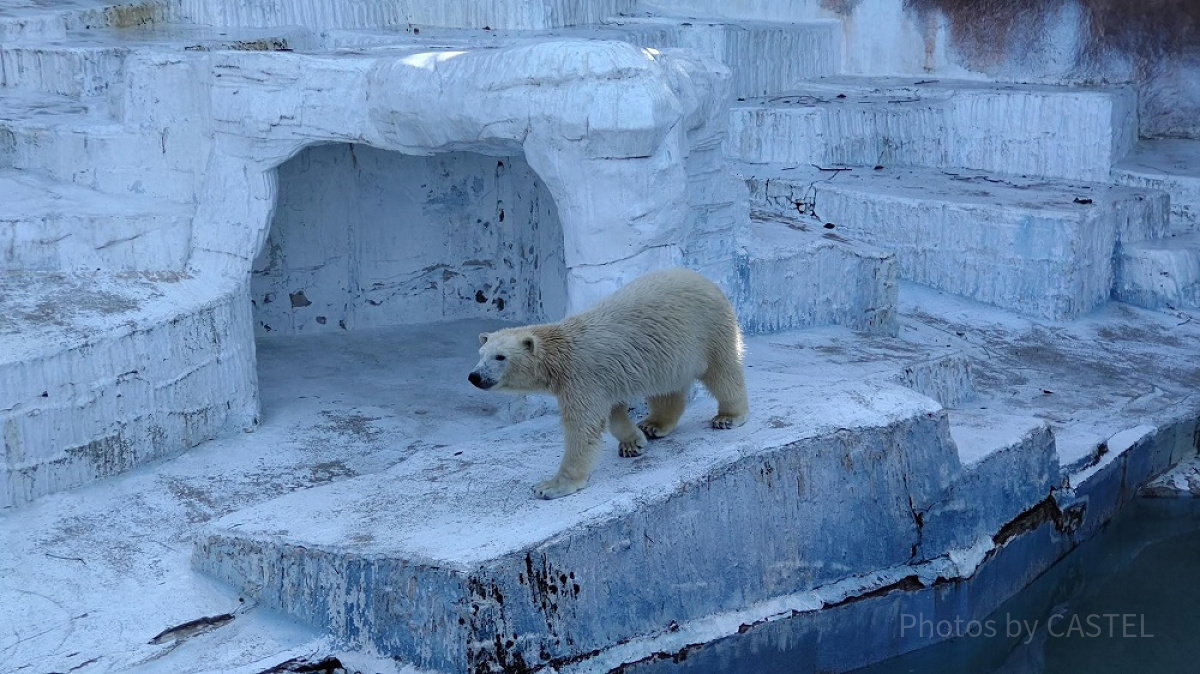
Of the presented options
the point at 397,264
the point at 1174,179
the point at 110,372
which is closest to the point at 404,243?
the point at 397,264

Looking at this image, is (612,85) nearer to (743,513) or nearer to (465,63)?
(465,63)

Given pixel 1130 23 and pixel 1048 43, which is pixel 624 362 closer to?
pixel 1048 43

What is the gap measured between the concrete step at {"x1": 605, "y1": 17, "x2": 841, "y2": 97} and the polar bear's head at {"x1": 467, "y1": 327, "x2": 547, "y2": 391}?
6.14 metres

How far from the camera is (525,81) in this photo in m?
6.12

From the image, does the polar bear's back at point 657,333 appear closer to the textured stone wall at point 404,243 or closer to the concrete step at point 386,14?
the textured stone wall at point 404,243

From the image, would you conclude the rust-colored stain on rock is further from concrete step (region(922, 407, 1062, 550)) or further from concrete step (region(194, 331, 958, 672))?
concrete step (region(194, 331, 958, 672))

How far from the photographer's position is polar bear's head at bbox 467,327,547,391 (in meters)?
4.76

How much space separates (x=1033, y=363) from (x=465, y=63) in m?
4.46

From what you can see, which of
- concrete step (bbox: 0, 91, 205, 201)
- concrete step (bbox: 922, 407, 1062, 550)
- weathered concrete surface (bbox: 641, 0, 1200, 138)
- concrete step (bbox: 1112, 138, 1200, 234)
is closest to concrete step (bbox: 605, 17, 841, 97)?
weathered concrete surface (bbox: 641, 0, 1200, 138)

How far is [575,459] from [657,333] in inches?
22.7

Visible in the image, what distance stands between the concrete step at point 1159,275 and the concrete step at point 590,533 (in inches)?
183

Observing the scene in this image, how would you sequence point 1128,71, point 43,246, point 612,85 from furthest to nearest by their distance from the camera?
point 1128,71 < point 43,246 < point 612,85

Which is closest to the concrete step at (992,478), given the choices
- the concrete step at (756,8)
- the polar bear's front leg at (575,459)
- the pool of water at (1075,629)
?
the pool of water at (1075,629)

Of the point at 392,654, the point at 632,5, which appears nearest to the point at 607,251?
the point at 392,654
